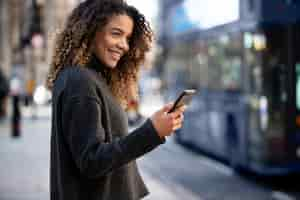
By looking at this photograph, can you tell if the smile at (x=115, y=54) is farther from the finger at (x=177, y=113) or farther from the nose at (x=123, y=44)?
the finger at (x=177, y=113)

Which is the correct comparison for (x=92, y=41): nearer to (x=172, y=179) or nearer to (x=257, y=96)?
(x=257, y=96)

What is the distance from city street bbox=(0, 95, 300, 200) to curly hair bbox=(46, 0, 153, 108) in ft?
18.9

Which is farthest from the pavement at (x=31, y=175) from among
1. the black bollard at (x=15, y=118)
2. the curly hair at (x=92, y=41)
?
the curly hair at (x=92, y=41)

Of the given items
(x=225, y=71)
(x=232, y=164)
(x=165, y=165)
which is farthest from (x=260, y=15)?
(x=165, y=165)

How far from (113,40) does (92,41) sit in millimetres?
72

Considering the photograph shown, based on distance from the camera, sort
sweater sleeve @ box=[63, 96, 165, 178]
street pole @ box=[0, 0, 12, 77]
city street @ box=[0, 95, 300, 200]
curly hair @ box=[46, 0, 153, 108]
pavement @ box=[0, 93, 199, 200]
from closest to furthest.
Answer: sweater sleeve @ box=[63, 96, 165, 178], curly hair @ box=[46, 0, 153, 108], pavement @ box=[0, 93, 199, 200], city street @ box=[0, 95, 300, 200], street pole @ box=[0, 0, 12, 77]

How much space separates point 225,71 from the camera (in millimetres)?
10875

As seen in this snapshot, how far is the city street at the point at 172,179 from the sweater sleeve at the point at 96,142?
6.19 m

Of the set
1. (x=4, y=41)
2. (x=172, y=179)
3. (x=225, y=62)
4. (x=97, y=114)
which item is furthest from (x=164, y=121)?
(x=4, y=41)

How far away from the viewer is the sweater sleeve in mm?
2152

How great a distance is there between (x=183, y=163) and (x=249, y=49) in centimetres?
347

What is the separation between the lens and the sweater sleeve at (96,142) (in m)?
2.15

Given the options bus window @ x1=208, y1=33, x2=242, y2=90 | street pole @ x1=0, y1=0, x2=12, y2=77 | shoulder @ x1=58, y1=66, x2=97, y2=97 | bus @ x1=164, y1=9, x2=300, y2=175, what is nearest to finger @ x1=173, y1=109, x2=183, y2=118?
shoulder @ x1=58, y1=66, x2=97, y2=97

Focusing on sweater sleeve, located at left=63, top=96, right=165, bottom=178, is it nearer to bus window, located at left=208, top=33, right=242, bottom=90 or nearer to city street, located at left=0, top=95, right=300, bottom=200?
city street, located at left=0, top=95, right=300, bottom=200
